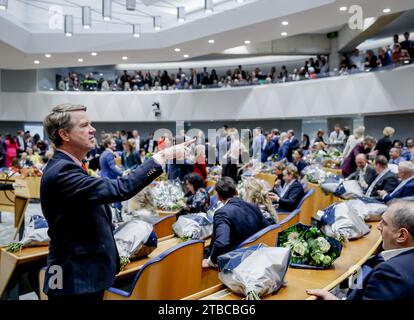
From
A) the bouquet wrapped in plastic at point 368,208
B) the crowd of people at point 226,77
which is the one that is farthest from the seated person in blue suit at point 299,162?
the crowd of people at point 226,77

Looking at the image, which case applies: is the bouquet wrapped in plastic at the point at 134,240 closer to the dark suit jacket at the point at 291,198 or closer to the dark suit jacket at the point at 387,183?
the dark suit jacket at the point at 291,198

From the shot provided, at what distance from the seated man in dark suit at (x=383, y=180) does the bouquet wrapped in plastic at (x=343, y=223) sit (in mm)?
1849

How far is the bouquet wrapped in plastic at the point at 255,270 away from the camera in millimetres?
2209

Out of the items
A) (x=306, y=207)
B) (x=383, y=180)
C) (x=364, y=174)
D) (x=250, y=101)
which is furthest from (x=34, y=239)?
(x=250, y=101)

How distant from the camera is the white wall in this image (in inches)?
539

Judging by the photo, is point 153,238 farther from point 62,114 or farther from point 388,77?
point 388,77

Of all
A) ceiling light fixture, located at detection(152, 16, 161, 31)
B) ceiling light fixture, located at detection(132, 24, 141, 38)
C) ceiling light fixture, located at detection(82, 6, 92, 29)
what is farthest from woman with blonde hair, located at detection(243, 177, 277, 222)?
ceiling light fixture, located at detection(132, 24, 141, 38)

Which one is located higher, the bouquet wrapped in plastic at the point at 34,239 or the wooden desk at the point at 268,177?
the bouquet wrapped in plastic at the point at 34,239

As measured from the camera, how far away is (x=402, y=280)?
5.57 ft

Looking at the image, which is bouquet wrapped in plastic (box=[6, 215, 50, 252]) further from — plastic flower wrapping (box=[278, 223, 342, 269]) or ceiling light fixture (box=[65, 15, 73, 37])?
ceiling light fixture (box=[65, 15, 73, 37])

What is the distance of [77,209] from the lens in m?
1.71

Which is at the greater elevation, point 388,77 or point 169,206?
point 388,77
